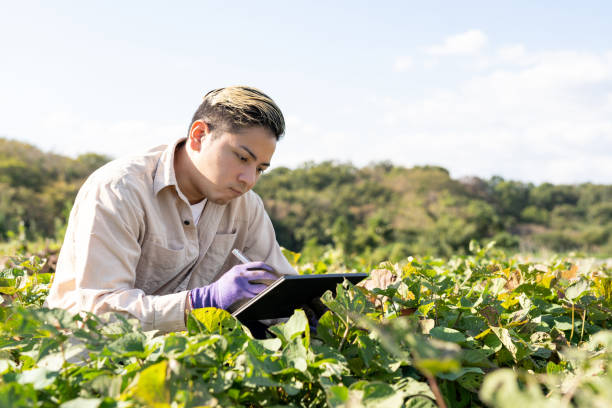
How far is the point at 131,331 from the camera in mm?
918

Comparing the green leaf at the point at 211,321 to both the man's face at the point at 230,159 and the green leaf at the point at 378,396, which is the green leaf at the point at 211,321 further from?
the man's face at the point at 230,159

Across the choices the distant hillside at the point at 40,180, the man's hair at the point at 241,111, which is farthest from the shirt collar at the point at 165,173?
the distant hillside at the point at 40,180

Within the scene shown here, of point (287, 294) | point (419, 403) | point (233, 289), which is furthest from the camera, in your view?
point (233, 289)

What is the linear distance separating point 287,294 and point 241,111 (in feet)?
3.13

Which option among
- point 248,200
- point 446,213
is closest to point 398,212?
point 446,213

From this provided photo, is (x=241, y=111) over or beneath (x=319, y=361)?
over

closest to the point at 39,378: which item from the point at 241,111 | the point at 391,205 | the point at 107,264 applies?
the point at 107,264

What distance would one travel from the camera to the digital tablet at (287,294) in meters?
1.30

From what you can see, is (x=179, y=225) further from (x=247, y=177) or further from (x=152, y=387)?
(x=152, y=387)

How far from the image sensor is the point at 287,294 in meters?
1.38

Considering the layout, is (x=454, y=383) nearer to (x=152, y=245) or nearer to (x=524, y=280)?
(x=524, y=280)

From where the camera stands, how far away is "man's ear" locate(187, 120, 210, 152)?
84.7 inches

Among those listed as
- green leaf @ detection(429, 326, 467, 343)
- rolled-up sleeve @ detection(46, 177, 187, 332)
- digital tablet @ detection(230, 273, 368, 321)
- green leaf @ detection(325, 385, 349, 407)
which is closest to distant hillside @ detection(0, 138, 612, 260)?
rolled-up sleeve @ detection(46, 177, 187, 332)

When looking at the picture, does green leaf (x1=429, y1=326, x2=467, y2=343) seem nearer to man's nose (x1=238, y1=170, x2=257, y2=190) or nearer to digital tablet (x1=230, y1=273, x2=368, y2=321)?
digital tablet (x1=230, y1=273, x2=368, y2=321)
